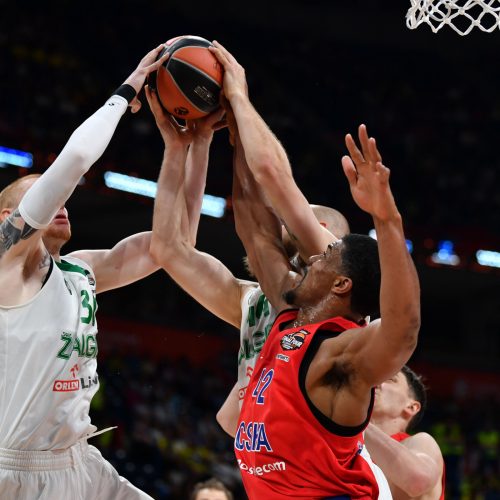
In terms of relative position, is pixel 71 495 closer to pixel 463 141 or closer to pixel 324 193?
pixel 324 193

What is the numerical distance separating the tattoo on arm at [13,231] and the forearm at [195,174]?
1050 millimetres

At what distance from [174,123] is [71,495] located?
1721 mm

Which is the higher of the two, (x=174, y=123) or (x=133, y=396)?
(x=174, y=123)

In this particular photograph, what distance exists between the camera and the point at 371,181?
2.91 metres

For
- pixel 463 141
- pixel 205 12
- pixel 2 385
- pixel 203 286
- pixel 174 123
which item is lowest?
pixel 2 385

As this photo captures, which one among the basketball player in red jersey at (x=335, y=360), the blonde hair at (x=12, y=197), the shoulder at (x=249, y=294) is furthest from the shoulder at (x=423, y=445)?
the blonde hair at (x=12, y=197)

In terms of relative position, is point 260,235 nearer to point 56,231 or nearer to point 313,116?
point 56,231

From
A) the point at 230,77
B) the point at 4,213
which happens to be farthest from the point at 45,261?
the point at 230,77

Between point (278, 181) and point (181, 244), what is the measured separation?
0.65 metres

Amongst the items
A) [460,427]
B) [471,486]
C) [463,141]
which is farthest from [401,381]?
[463,141]

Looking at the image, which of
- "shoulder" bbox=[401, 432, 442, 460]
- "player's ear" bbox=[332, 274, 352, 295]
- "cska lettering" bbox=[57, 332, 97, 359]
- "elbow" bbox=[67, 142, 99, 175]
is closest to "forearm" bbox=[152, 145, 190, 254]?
"cska lettering" bbox=[57, 332, 97, 359]

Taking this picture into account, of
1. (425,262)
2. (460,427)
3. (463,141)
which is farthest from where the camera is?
(463,141)

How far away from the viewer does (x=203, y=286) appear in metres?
4.14

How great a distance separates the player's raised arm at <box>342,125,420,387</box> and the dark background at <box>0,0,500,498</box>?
11016 millimetres
